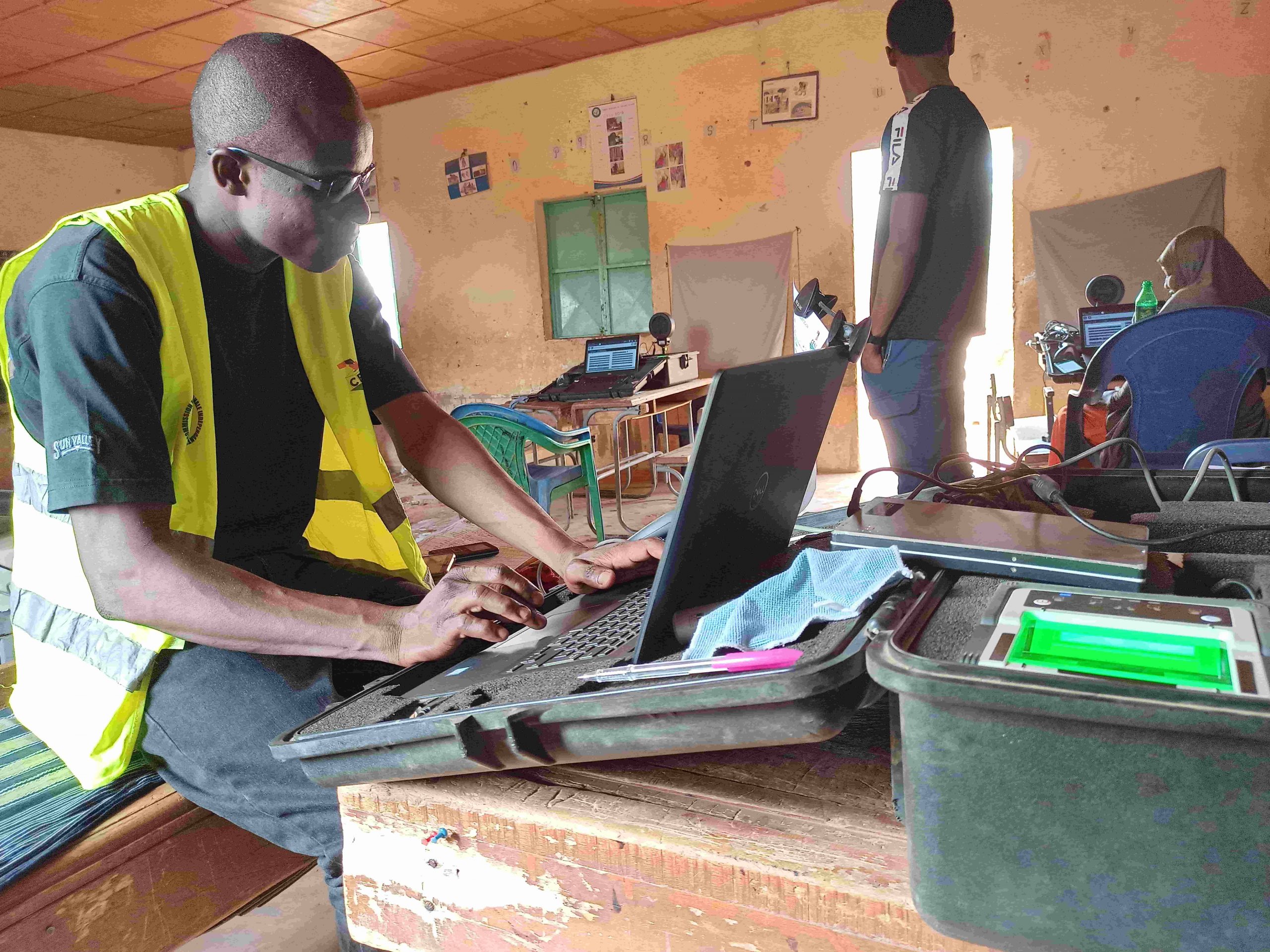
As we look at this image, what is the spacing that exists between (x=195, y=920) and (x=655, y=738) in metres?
0.88

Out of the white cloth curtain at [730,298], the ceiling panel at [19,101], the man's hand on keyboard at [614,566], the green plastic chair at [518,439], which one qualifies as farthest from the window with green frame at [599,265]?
the man's hand on keyboard at [614,566]

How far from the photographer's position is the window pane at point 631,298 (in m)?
6.59

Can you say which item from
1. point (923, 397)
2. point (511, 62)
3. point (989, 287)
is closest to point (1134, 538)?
point (923, 397)

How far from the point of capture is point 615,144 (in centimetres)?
642

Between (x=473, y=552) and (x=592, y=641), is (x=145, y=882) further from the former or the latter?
(x=473, y=552)

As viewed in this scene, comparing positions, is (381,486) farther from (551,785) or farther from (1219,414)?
(1219,414)

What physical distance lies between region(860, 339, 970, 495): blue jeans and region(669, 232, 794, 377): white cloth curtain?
3.49m

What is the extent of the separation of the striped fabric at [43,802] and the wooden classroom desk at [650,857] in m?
0.51

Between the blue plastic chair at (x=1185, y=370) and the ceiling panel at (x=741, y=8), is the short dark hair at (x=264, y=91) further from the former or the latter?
the ceiling panel at (x=741, y=8)

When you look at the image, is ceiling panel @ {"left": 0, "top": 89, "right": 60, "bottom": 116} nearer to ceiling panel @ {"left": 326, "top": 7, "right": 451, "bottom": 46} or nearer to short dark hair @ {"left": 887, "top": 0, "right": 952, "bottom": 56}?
ceiling panel @ {"left": 326, "top": 7, "right": 451, "bottom": 46}

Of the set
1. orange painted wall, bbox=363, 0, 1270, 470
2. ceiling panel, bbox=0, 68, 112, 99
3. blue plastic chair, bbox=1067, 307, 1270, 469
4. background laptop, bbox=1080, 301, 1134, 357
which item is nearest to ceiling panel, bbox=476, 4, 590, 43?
orange painted wall, bbox=363, 0, 1270, 470

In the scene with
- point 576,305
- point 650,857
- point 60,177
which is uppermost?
point 60,177

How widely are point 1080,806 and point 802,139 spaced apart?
599 centimetres

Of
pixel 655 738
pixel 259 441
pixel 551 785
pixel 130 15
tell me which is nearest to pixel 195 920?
pixel 259 441
